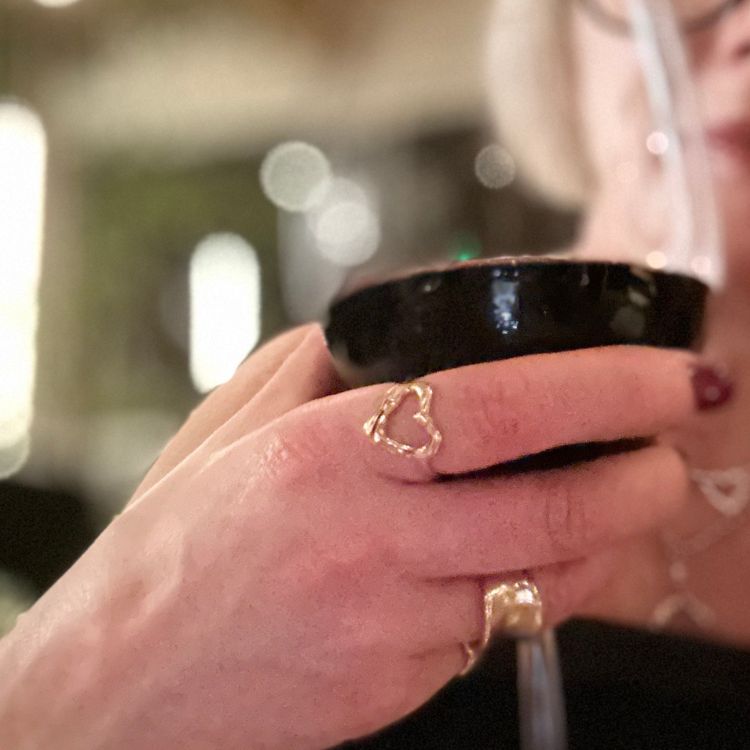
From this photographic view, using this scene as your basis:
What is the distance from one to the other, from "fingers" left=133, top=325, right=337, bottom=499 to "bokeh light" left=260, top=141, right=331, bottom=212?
84.2 inches

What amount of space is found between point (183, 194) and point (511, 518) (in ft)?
7.19

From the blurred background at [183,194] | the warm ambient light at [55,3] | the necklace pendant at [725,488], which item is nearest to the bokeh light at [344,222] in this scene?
the blurred background at [183,194]

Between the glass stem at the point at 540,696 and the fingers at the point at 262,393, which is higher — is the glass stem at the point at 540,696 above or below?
below

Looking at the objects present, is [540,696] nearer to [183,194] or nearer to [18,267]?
[18,267]

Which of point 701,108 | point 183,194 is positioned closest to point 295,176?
point 183,194

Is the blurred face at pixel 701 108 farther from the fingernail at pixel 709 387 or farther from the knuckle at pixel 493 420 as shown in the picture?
the knuckle at pixel 493 420

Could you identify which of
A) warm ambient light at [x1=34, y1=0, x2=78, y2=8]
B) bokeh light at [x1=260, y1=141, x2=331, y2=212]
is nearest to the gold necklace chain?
warm ambient light at [x1=34, y1=0, x2=78, y2=8]

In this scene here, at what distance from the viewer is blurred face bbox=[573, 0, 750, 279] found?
1.82ft

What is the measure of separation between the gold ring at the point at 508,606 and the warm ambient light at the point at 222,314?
0.52 feet

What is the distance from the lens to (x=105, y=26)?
1737 mm

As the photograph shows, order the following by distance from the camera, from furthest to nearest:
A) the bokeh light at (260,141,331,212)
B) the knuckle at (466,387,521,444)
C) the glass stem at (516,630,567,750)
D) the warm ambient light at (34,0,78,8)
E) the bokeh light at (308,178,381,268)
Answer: the bokeh light at (260,141,331,212) < the bokeh light at (308,178,381,268) < the warm ambient light at (34,0,78,8) < the glass stem at (516,630,567,750) < the knuckle at (466,387,521,444)

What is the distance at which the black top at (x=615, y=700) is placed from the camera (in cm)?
45

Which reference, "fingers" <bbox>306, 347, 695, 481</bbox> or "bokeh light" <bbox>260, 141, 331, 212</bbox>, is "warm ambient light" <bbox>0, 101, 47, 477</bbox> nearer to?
"fingers" <bbox>306, 347, 695, 481</bbox>

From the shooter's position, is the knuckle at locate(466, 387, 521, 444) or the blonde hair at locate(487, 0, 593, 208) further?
the blonde hair at locate(487, 0, 593, 208)
